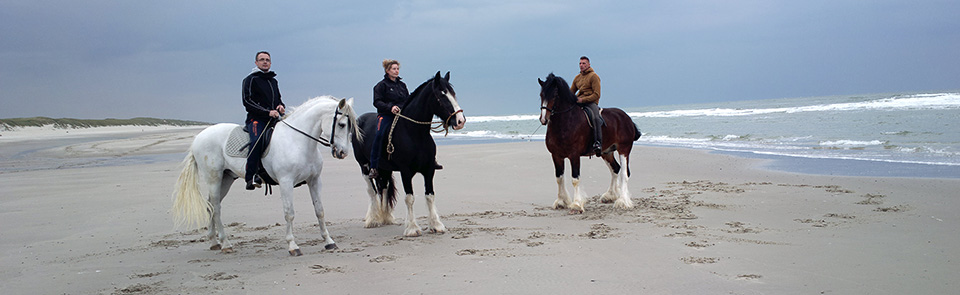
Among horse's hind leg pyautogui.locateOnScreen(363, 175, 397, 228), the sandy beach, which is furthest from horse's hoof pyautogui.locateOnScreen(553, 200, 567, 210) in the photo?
horse's hind leg pyautogui.locateOnScreen(363, 175, 397, 228)

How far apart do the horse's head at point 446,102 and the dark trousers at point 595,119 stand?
2699 millimetres

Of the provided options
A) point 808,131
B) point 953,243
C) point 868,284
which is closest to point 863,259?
point 868,284

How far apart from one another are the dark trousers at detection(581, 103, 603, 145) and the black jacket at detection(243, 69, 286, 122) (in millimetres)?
4172

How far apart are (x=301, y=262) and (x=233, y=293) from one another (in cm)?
95

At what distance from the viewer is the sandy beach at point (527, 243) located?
13.9 feet

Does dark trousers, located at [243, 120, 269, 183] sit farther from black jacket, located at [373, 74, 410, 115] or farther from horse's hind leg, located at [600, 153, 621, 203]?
horse's hind leg, located at [600, 153, 621, 203]

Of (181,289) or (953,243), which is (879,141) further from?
(181,289)

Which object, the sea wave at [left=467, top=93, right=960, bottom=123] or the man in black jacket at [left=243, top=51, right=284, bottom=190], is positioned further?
the sea wave at [left=467, top=93, right=960, bottom=123]

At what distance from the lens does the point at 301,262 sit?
5.13 meters

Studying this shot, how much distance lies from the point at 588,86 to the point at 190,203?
5.30m

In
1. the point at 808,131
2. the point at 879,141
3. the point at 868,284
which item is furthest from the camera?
the point at 808,131

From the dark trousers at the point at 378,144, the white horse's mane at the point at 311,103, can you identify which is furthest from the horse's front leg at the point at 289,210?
the dark trousers at the point at 378,144

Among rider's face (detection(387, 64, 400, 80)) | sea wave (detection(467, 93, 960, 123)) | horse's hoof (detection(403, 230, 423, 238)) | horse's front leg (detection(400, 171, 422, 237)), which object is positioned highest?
rider's face (detection(387, 64, 400, 80))

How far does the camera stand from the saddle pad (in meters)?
5.72
